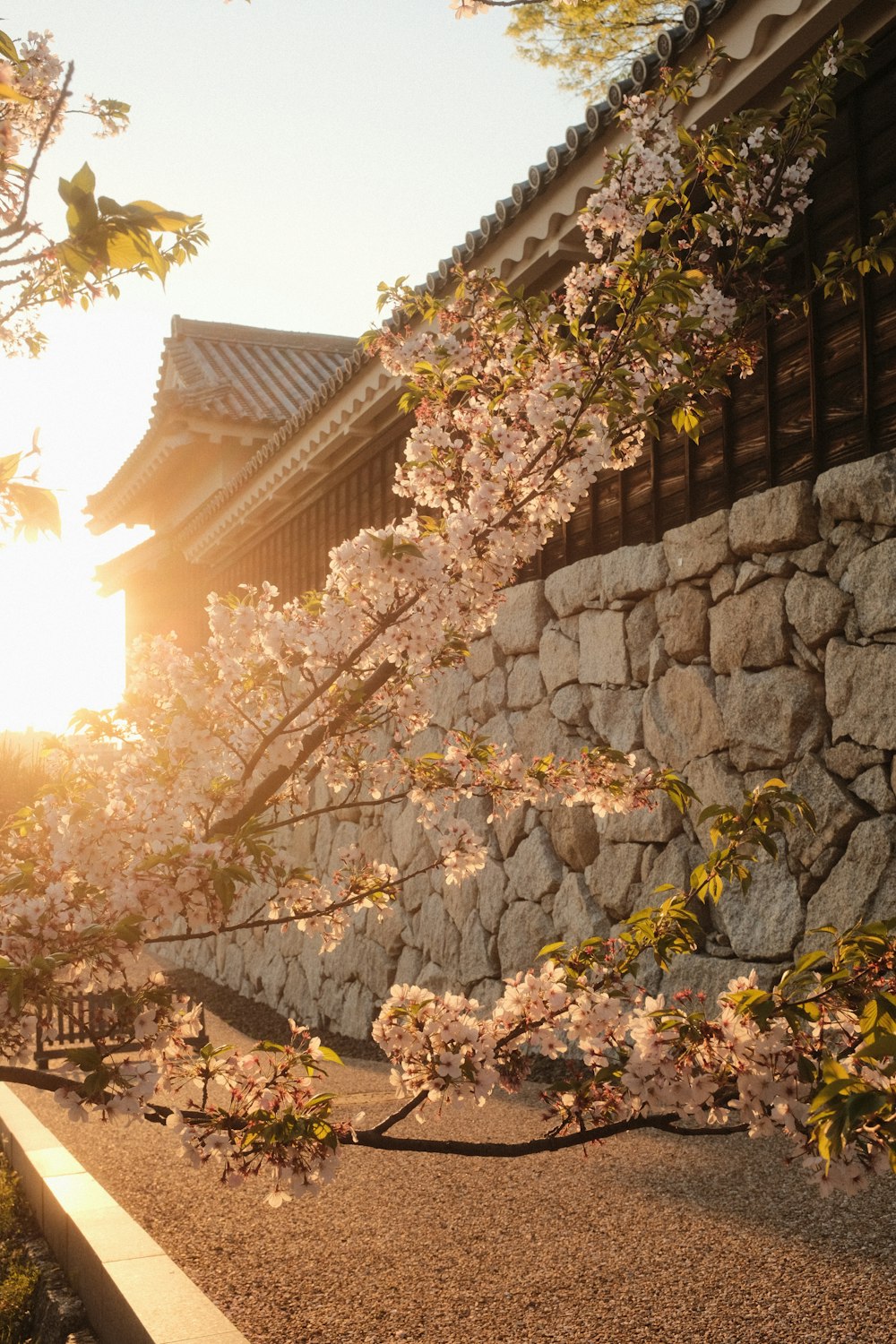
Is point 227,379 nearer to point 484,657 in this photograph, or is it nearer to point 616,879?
point 484,657

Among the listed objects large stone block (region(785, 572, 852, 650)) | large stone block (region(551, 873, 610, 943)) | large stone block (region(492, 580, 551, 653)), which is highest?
large stone block (region(492, 580, 551, 653))

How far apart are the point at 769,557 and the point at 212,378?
14.5m

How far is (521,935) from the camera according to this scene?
7.50m

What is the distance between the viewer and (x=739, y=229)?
4988 mm

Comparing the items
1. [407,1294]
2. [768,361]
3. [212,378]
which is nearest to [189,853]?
[407,1294]

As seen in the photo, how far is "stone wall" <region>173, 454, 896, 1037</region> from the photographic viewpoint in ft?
16.4

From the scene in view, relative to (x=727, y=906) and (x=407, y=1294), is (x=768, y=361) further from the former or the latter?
(x=407, y=1294)

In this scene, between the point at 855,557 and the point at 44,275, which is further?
the point at 855,557

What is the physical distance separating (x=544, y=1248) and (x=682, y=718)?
9.43 feet

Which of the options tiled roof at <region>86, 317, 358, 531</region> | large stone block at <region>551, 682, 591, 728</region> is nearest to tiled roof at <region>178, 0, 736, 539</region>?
large stone block at <region>551, 682, 591, 728</region>

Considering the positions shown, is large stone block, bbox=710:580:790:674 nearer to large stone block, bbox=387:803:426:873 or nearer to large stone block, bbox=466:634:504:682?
large stone block, bbox=466:634:504:682

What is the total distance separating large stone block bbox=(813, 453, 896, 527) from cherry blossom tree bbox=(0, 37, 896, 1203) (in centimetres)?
67

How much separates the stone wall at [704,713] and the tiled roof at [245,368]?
9.66 m

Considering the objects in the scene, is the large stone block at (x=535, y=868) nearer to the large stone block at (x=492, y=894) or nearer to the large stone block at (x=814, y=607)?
the large stone block at (x=492, y=894)
